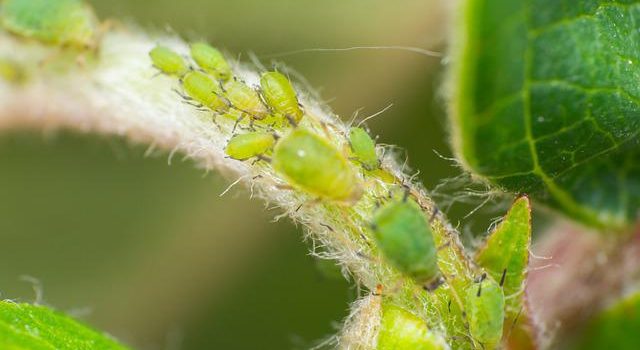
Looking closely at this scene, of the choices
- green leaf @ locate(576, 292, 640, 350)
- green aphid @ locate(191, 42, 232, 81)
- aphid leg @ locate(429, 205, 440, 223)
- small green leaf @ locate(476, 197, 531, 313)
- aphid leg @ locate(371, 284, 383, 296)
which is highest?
green aphid @ locate(191, 42, 232, 81)

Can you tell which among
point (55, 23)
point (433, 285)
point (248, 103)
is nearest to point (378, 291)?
point (433, 285)

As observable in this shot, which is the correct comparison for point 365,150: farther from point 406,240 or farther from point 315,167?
point 406,240

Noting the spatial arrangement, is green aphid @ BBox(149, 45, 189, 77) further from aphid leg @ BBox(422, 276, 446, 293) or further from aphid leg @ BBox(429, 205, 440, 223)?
aphid leg @ BBox(422, 276, 446, 293)

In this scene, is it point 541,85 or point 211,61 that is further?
point 211,61

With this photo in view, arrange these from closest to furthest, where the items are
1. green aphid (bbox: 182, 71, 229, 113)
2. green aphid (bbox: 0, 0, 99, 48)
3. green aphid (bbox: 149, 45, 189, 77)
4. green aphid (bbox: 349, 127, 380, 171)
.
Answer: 1. green aphid (bbox: 349, 127, 380, 171)
2. green aphid (bbox: 182, 71, 229, 113)
3. green aphid (bbox: 149, 45, 189, 77)
4. green aphid (bbox: 0, 0, 99, 48)

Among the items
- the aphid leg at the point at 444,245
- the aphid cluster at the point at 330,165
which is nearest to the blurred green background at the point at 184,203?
the aphid cluster at the point at 330,165

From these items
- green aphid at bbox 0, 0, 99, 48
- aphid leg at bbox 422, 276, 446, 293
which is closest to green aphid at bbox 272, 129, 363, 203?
aphid leg at bbox 422, 276, 446, 293
